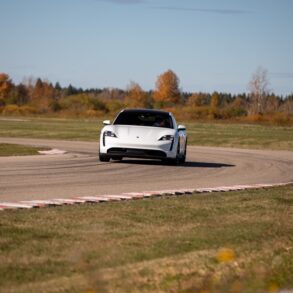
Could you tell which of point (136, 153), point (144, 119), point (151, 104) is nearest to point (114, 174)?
point (136, 153)

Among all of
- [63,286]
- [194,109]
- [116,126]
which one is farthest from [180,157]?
[194,109]

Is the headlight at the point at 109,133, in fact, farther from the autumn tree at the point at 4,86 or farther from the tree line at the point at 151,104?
the autumn tree at the point at 4,86

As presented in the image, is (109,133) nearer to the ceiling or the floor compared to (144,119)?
nearer to the floor

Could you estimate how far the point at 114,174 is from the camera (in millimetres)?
20188

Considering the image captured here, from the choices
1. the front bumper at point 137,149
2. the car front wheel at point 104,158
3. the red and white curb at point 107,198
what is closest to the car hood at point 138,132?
the front bumper at point 137,149

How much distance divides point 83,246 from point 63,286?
1892mm

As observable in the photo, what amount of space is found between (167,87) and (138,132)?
147017mm

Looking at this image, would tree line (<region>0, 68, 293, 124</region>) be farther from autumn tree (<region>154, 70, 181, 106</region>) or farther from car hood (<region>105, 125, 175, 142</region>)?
car hood (<region>105, 125, 175, 142</region>)

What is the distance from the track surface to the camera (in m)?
16.3

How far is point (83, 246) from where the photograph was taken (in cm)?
970

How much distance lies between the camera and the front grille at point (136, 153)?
23031 millimetres

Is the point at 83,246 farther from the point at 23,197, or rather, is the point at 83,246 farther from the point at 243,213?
the point at 23,197

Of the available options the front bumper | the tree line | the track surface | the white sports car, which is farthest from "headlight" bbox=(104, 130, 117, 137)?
the tree line

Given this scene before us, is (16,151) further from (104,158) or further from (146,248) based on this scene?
(146,248)
